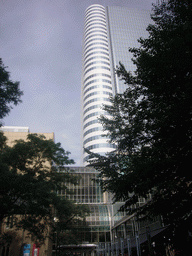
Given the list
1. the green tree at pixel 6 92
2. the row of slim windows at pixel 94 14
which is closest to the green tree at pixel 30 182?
the green tree at pixel 6 92

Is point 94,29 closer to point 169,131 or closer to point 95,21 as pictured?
point 95,21

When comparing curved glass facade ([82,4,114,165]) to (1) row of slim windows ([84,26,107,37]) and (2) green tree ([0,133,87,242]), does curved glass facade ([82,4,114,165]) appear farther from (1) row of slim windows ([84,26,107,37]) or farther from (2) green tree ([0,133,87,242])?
(2) green tree ([0,133,87,242])

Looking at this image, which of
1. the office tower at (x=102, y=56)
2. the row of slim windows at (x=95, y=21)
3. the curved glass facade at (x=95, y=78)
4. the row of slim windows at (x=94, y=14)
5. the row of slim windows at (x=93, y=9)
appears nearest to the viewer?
the curved glass facade at (x=95, y=78)

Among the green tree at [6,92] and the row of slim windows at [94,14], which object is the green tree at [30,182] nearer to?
the green tree at [6,92]

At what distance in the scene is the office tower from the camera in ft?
276

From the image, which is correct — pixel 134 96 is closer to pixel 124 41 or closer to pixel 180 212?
pixel 180 212

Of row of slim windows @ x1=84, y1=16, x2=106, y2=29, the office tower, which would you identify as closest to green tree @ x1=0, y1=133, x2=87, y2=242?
the office tower

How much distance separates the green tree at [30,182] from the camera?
14.2 m

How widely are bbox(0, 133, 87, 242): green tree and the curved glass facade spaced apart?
57781 millimetres

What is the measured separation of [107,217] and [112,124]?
3820cm

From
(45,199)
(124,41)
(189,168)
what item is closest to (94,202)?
(45,199)

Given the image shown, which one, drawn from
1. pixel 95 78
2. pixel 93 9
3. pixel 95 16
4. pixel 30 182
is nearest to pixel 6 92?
pixel 30 182

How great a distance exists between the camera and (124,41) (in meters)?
108

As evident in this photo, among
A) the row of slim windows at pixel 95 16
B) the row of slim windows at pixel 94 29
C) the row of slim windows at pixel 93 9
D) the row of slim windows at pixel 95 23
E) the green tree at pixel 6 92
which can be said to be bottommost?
the green tree at pixel 6 92
